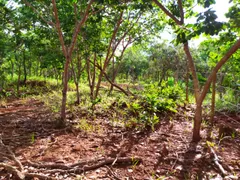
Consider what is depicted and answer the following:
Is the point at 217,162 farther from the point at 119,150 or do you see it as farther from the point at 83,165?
the point at 83,165

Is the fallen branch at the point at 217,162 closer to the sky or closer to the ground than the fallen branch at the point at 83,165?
closer to the sky

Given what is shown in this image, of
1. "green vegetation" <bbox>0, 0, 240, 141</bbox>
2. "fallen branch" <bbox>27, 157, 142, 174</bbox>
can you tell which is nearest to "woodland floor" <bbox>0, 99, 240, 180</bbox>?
"fallen branch" <bbox>27, 157, 142, 174</bbox>

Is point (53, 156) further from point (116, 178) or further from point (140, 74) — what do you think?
point (140, 74)

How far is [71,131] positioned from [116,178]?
7.50 ft

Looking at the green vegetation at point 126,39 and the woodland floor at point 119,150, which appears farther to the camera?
the green vegetation at point 126,39

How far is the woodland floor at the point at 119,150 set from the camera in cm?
301

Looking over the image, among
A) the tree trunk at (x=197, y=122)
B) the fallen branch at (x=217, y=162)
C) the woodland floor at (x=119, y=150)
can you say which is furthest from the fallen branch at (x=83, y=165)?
the tree trunk at (x=197, y=122)

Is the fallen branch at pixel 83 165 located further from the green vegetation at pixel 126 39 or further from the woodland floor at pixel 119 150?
the green vegetation at pixel 126 39

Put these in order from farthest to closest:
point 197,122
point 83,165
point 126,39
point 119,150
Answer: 1. point 126,39
2. point 197,122
3. point 119,150
4. point 83,165

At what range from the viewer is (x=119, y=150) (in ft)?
12.5

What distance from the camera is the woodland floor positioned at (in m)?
3.01

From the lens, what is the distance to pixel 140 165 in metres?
3.25

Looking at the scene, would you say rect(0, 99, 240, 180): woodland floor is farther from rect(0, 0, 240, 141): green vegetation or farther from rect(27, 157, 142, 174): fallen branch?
rect(0, 0, 240, 141): green vegetation

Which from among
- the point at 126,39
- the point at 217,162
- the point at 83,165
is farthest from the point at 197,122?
the point at 126,39
